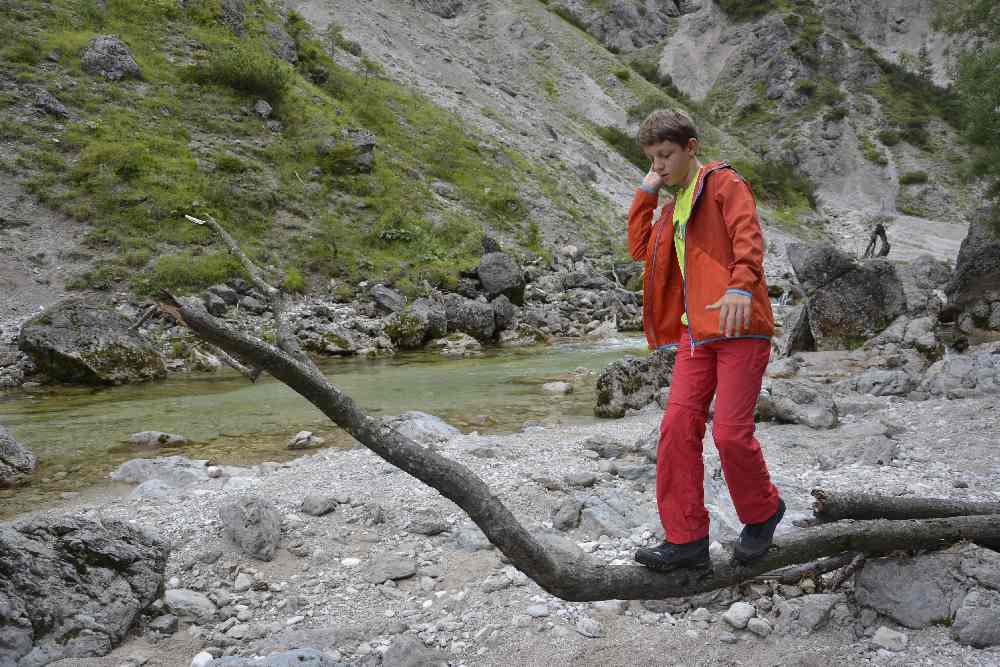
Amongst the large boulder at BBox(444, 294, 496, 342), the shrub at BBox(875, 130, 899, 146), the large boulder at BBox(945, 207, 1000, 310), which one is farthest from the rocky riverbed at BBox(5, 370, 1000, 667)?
the shrub at BBox(875, 130, 899, 146)

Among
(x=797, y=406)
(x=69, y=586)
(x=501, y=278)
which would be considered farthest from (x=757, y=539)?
(x=501, y=278)

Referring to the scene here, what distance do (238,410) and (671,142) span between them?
11.6 meters

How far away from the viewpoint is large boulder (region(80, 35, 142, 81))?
3133 centimetres

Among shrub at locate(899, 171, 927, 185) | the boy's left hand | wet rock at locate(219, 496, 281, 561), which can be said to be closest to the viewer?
the boy's left hand

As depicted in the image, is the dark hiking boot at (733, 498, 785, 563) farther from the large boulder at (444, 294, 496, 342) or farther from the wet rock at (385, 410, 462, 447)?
the large boulder at (444, 294, 496, 342)

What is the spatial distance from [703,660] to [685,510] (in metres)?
0.90

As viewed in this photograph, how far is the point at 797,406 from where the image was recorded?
9.16m

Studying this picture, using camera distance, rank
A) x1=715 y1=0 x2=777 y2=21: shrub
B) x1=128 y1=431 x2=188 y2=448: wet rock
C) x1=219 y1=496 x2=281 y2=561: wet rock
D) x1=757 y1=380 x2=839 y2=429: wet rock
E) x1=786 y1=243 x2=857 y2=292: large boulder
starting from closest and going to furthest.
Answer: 1. x1=219 y1=496 x2=281 y2=561: wet rock
2. x1=757 y1=380 x2=839 y2=429: wet rock
3. x1=128 y1=431 x2=188 y2=448: wet rock
4. x1=786 y1=243 x2=857 y2=292: large boulder
5. x1=715 y1=0 x2=777 y2=21: shrub

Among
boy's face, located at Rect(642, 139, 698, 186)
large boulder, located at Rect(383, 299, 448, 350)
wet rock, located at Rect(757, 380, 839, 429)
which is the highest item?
boy's face, located at Rect(642, 139, 698, 186)

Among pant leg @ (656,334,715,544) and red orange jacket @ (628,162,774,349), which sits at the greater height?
red orange jacket @ (628,162,774,349)

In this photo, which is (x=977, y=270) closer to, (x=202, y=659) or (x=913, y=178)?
(x=202, y=659)

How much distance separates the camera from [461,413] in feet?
40.7

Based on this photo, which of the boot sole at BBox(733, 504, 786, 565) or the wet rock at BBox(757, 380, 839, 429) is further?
the wet rock at BBox(757, 380, 839, 429)

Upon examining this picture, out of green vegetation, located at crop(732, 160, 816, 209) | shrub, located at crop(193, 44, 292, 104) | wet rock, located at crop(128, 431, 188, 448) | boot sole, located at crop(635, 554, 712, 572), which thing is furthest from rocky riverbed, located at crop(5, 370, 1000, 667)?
green vegetation, located at crop(732, 160, 816, 209)
